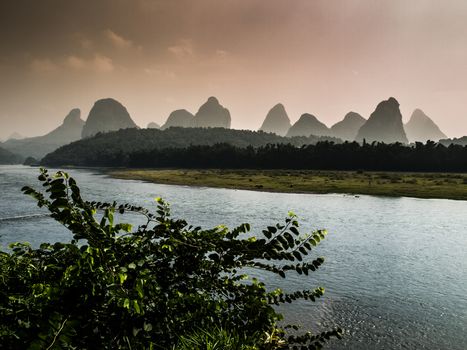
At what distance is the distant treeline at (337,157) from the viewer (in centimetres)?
12088

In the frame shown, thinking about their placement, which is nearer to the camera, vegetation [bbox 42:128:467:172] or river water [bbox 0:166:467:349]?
river water [bbox 0:166:467:349]

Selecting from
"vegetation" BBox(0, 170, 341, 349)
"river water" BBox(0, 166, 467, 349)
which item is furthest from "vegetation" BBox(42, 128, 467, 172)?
"vegetation" BBox(0, 170, 341, 349)

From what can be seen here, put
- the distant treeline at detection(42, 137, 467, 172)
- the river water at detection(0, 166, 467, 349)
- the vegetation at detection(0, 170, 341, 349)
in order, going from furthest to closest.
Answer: the distant treeline at detection(42, 137, 467, 172), the river water at detection(0, 166, 467, 349), the vegetation at detection(0, 170, 341, 349)

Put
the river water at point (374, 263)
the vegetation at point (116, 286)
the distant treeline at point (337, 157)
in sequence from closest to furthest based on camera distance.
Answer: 1. the vegetation at point (116, 286)
2. the river water at point (374, 263)
3. the distant treeline at point (337, 157)

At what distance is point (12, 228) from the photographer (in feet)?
114

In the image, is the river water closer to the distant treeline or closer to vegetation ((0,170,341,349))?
vegetation ((0,170,341,349))

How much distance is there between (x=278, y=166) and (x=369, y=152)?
112 ft

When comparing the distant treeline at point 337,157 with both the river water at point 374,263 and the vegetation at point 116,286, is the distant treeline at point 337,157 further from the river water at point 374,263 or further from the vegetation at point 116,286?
the vegetation at point 116,286

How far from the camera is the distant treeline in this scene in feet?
397

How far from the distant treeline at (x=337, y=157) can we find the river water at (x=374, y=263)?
72.3m

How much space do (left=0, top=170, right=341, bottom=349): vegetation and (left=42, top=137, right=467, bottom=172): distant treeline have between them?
128 meters

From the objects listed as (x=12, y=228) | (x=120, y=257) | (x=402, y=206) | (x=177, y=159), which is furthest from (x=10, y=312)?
(x=177, y=159)

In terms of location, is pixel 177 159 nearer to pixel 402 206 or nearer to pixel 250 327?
pixel 402 206

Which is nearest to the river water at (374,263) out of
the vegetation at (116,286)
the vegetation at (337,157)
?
the vegetation at (116,286)
